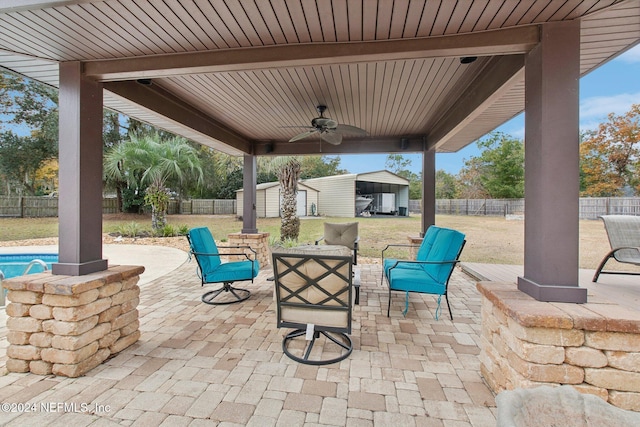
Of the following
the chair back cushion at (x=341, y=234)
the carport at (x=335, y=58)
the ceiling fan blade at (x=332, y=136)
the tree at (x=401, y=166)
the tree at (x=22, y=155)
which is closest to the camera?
the carport at (x=335, y=58)

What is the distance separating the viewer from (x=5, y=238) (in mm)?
9289

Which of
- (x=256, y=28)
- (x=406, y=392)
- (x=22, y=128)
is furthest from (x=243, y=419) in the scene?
(x=22, y=128)

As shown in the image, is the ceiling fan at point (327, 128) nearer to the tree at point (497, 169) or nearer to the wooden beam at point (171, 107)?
the wooden beam at point (171, 107)

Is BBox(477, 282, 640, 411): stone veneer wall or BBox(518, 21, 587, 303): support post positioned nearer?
BBox(477, 282, 640, 411): stone veneer wall

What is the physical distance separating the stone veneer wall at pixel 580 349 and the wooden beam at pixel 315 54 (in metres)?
1.76

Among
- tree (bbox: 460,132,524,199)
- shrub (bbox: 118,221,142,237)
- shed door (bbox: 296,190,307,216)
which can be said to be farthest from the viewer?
tree (bbox: 460,132,524,199)

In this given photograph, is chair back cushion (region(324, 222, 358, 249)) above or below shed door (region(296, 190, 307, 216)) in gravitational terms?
below

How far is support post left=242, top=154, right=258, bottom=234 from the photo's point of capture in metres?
6.08

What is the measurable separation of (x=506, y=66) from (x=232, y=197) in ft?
62.5

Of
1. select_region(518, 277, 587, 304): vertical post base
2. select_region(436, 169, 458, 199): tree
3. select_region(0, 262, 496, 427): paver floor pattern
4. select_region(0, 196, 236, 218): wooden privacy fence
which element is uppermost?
select_region(436, 169, 458, 199): tree

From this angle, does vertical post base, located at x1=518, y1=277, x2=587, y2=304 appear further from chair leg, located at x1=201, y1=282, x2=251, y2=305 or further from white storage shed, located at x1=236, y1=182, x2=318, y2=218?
white storage shed, located at x1=236, y1=182, x2=318, y2=218

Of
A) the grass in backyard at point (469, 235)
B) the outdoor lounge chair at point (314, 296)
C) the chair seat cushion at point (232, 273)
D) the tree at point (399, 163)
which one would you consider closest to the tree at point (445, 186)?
the tree at point (399, 163)

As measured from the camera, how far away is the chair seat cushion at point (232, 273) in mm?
3744

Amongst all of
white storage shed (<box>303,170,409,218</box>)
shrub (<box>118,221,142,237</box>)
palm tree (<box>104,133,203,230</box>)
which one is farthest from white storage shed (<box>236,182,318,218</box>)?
shrub (<box>118,221,142,237</box>)
